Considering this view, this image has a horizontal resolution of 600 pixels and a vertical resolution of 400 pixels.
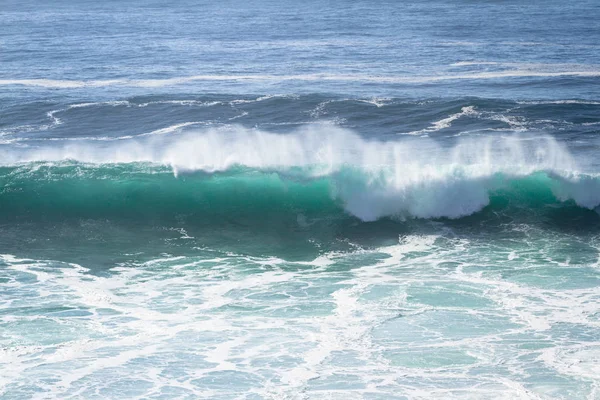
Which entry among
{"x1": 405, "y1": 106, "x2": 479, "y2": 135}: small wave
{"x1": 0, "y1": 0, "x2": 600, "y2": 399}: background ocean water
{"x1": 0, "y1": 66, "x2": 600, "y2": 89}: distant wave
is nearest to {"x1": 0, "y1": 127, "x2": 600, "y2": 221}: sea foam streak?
{"x1": 0, "y1": 0, "x2": 600, "y2": 399}: background ocean water

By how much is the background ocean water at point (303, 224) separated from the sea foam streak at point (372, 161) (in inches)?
3.3

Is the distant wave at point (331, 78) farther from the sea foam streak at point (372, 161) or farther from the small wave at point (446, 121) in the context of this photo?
the sea foam streak at point (372, 161)

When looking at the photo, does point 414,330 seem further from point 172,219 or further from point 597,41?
point 597,41

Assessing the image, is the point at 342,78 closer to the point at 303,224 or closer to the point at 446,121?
the point at 446,121

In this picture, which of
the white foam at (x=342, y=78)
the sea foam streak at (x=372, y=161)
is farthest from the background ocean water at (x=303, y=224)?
the white foam at (x=342, y=78)

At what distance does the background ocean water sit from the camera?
12.5 meters

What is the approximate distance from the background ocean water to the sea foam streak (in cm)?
8

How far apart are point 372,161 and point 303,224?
13.3ft

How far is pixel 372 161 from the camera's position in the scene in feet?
78.3

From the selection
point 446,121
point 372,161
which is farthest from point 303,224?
point 446,121

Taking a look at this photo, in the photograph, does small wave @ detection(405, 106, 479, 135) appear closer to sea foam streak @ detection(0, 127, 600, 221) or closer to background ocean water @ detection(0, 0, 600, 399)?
background ocean water @ detection(0, 0, 600, 399)

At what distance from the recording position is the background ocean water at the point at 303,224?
1248 centimetres

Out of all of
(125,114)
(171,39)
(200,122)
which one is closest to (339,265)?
(200,122)

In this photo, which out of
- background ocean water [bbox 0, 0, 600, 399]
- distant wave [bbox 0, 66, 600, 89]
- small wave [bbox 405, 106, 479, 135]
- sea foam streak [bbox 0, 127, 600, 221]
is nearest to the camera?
background ocean water [bbox 0, 0, 600, 399]
